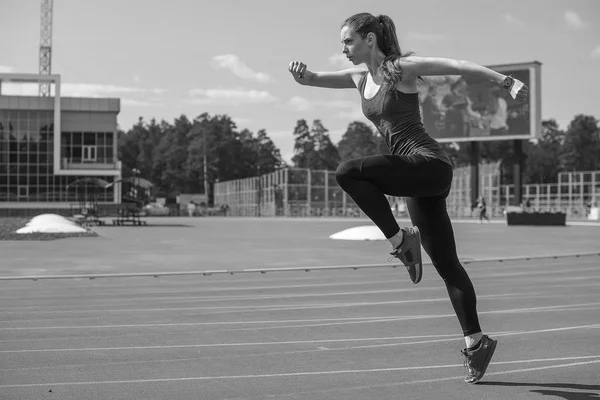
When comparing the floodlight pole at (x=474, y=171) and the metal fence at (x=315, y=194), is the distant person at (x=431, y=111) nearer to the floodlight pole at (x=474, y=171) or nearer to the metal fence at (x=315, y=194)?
the floodlight pole at (x=474, y=171)

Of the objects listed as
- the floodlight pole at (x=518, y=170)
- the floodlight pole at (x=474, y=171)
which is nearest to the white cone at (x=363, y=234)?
the floodlight pole at (x=518, y=170)

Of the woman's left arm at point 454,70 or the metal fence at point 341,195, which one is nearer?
the woman's left arm at point 454,70

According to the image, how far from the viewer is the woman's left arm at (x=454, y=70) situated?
14.5ft

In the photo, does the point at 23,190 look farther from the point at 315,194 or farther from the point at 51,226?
the point at 51,226

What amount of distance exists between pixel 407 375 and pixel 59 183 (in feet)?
249

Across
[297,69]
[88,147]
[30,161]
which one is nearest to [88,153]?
[88,147]

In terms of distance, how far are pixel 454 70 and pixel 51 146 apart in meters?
77.0

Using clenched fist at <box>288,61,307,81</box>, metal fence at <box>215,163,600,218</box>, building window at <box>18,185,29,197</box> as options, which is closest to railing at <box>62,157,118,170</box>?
building window at <box>18,185,29,197</box>

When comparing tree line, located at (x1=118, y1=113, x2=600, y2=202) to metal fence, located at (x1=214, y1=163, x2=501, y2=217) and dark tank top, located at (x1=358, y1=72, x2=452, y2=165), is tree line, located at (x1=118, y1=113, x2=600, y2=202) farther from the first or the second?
dark tank top, located at (x1=358, y1=72, x2=452, y2=165)

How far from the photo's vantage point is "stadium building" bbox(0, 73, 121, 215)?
76312mm

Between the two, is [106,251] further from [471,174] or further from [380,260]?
[471,174]

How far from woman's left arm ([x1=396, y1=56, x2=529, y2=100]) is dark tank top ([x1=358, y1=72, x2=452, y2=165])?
15 cm

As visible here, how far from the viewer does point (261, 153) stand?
156m

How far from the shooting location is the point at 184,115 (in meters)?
175
